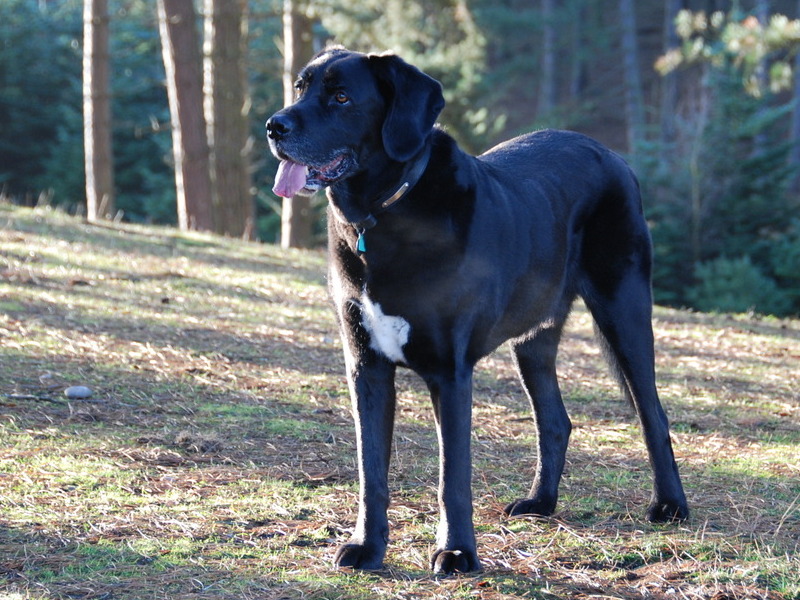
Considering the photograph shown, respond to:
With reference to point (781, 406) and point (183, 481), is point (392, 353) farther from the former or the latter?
point (781, 406)

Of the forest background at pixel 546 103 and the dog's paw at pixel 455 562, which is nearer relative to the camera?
the dog's paw at pixel 455 562

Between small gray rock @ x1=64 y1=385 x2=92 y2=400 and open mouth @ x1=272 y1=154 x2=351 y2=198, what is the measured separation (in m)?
2.38

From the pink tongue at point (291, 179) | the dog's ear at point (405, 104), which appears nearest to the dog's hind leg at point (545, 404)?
the dog's ear at point (405, 104)

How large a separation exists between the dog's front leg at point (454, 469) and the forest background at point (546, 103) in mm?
8219

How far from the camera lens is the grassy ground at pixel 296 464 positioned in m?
3.25

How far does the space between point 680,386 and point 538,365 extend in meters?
2.38

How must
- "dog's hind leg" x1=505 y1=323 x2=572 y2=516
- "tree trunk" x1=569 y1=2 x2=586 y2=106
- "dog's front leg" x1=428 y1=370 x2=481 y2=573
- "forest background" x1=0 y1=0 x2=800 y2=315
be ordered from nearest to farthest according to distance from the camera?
"dog's front leg" x1=428 y1=370 x2=481 y2=573, "dog's hind leg" x1=505 y1=323 x2=572 y2=516, "forest background" x1=0 y1=0 x2=800 y2=315, "tree trunk" x1=569 y1=2 x2=586 y2=106

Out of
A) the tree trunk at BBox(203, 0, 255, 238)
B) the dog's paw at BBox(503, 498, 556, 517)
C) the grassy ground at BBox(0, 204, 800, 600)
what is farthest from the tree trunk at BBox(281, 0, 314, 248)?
the dog's paw at BBox(503, 498, 556, 517)

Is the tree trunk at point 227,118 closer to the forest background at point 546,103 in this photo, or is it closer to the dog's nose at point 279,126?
the forest background at point 546,103

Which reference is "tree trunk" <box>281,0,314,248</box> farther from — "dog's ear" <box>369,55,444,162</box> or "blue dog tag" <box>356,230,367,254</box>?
"blue dog tag" <box>356,230,367,254</box>

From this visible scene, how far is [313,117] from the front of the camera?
3496 millimetres

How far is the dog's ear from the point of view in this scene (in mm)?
3457

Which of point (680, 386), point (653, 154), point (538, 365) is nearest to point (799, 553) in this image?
point (538, 365)

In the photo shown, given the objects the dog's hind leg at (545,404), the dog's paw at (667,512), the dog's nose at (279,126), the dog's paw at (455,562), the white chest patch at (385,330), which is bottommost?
the dog's paw at (667,512)
